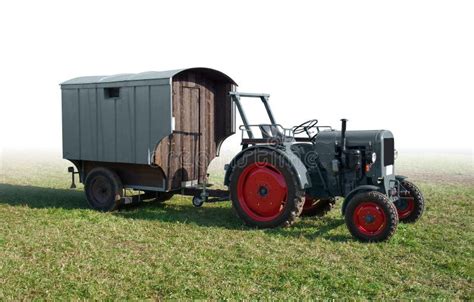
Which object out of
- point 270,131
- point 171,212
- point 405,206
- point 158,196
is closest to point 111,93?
point 158,196

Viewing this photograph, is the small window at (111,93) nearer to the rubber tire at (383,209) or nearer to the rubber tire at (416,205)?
the rubber tire at (383,209)

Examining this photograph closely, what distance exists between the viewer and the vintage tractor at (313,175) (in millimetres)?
8219

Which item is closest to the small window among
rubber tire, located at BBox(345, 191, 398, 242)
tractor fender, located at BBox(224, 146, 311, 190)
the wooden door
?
the wooden door

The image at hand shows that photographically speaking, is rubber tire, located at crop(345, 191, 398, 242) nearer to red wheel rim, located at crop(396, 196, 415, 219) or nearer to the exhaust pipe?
the exhaust pipe

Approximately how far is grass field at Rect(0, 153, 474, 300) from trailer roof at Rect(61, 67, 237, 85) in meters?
3.13

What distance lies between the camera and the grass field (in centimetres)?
537

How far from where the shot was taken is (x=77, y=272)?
595cm

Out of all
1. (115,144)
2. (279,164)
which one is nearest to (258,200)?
(279,164)

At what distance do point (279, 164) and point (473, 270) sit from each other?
373 centimetres

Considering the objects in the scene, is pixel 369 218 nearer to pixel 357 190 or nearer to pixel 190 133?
pixel 357 190

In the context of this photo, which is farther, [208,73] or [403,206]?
[208,73]

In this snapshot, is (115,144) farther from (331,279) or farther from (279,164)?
(331,279)

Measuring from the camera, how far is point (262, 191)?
8766mm

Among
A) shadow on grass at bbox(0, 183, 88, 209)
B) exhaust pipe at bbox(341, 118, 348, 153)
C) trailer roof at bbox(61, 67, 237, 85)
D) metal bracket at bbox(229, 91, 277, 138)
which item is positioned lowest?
shadow on grass at bbox(0, 183, 88, 209)
